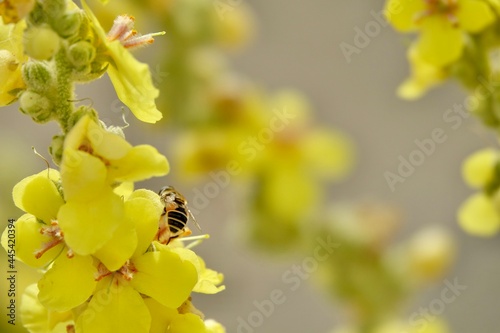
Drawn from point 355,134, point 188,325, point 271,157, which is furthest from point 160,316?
point 355,134

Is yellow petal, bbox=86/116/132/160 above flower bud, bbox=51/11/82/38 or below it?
below

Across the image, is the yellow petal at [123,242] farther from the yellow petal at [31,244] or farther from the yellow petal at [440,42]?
the yellow petal at [440,42]

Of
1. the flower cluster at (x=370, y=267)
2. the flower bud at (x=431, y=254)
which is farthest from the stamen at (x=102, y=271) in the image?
the flower bud at (x=431, y=254)

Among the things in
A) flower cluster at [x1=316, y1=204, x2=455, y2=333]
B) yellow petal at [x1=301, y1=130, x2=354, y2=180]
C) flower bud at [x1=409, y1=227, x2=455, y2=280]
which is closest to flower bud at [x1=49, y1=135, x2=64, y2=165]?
flower cluster at [x1=316, y1=204, x2=455, y2=333]

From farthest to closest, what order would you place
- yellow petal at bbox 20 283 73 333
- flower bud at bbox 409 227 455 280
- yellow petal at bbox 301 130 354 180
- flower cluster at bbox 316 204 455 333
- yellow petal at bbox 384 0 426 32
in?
1. yellow petal at bbox 301 130 354 180
2. flower bud at bbox 409 227 455 280
3. flower cluster at bbox 316 204 455 333
4. yellow petal at bbox 384 0 426 32
5. yellow petal at bbox 20 283 73 333

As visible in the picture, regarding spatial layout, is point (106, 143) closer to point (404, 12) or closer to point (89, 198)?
point (89, 198)

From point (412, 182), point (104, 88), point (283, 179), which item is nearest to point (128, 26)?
point (283, 179)

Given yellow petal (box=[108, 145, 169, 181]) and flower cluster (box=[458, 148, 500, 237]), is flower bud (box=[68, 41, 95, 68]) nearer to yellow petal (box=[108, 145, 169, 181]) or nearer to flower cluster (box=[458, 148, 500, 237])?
yellow petal (box=[108, 145, 169, 181])
